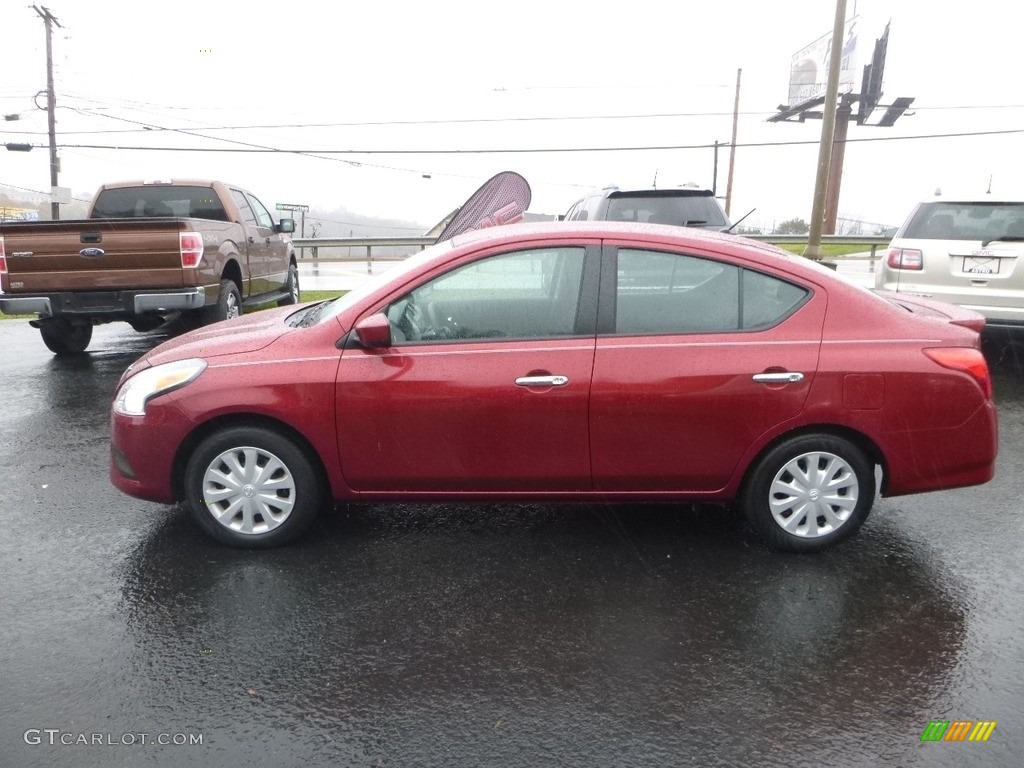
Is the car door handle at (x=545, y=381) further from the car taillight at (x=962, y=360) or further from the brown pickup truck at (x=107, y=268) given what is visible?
the brown pickup truck at (x=107, y=268)

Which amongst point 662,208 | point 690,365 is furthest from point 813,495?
point 662,208

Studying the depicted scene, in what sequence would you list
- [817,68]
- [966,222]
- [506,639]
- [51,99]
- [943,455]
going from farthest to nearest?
1. [817,68]
2. [51,99]
3. [966,222]
4. [943,455]
5. [506,639]

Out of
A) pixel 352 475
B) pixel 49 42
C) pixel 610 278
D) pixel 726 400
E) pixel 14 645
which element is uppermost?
pixel 49 42

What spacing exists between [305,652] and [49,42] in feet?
140

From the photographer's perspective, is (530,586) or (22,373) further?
(22,373)

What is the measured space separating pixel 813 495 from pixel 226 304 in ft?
23.3

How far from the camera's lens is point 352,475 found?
12.8ft

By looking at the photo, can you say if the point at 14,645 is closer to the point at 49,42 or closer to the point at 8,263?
the point at 8,263

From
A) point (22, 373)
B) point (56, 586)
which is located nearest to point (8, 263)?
point (22, 373)

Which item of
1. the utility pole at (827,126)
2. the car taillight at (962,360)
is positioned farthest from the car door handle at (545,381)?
the utility pole at (827,126)

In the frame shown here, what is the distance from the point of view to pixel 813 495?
12.7 ft

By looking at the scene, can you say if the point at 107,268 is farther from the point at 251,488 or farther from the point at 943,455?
the point at 943,455

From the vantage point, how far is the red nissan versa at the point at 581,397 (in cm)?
377

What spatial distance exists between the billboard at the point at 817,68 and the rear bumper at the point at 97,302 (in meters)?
40.4
